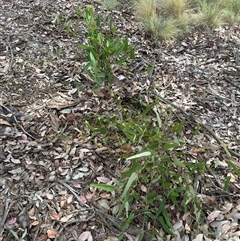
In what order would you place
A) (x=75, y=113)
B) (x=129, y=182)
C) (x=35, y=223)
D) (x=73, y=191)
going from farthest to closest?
(x=75, y=113), (x=73, y=191), (x=35, y=223), (x=129, y=182)

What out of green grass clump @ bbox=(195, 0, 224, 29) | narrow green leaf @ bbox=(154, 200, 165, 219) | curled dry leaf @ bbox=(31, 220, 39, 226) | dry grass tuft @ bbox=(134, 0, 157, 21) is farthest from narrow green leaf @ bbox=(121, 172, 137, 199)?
green grass clump @ bbox=(195, 0, 224, 29)

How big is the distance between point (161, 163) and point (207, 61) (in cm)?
137

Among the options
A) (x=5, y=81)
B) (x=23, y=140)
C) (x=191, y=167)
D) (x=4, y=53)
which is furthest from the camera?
(x=4, y=53)

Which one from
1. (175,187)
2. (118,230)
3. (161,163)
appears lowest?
(118,230)

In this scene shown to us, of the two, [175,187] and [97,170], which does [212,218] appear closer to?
[175,187]

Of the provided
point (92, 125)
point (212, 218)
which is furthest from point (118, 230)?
point (92, 125)

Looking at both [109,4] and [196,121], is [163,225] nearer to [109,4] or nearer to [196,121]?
[196,121]

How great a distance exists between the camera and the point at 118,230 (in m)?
1.74

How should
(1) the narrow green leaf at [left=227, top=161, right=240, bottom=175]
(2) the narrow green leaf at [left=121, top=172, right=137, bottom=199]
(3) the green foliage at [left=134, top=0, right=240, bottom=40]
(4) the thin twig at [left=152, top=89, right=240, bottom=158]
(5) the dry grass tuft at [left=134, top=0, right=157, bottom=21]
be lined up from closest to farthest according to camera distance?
(2) the narrow green leaf at [left=121, top=172, right=137, bottom=199] → (1) the narrow green leaf at [left=227, top=161, right=240, bottom=175] → (4) the thin twig at [left=152, top=89, right=240, bottom=158] → (3) the green foliage at [left=134, top=0, right=240, bottom=40] → (5) the dry grass tuft at [left=134, top=0, right=157, bottom=21]

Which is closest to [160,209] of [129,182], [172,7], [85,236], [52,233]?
[129,182]

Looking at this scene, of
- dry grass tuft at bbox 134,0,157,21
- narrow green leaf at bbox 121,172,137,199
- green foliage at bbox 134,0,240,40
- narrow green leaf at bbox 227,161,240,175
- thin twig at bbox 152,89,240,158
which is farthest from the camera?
dry grass tuft at bbox 134,0,157,21

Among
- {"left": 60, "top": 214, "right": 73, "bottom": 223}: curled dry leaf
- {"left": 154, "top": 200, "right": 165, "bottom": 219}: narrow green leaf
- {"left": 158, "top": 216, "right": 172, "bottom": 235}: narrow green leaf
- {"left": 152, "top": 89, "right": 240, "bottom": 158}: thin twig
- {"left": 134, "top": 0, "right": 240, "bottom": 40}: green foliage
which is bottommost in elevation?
{"left": 60, "top": 214, "right": 73, "bottom": 223}: curled dry leaf

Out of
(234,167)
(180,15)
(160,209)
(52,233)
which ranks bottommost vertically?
(52,233)

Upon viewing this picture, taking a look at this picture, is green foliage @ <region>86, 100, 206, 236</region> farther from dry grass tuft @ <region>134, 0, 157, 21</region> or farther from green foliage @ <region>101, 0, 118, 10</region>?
green foliage @ <region>101, 0, 118, 10</region>
